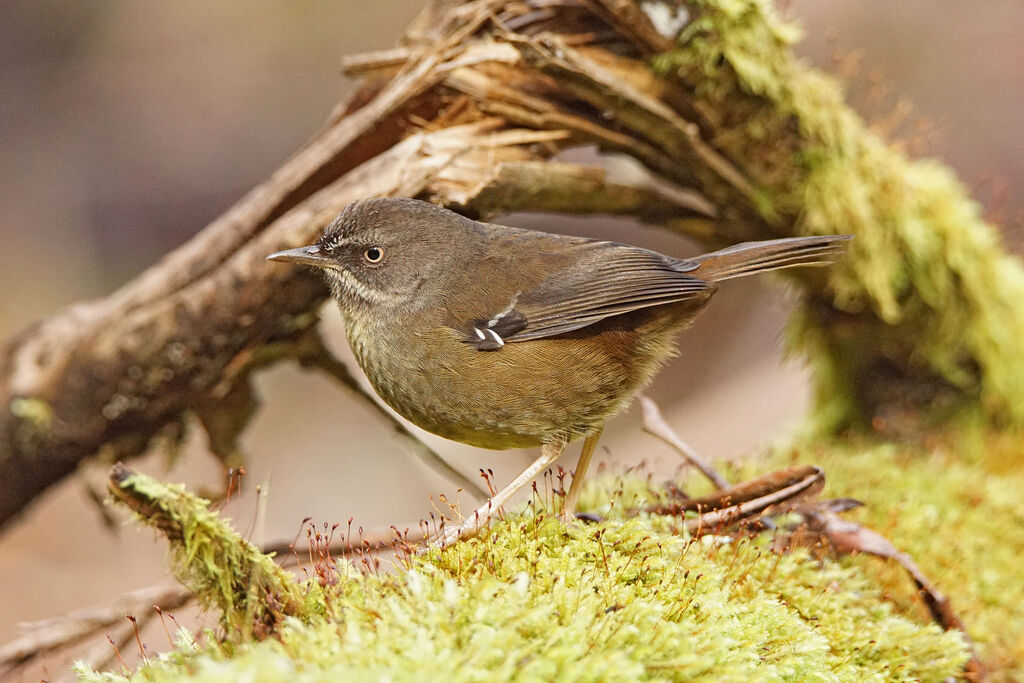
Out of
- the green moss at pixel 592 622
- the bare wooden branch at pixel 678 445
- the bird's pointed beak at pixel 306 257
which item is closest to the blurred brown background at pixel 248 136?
the bare wooden branch at pixel 678 445

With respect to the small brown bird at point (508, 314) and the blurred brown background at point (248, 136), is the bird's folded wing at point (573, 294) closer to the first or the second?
the small brown bird at point (508, 314)

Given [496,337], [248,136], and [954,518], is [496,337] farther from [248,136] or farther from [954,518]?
[248,136]

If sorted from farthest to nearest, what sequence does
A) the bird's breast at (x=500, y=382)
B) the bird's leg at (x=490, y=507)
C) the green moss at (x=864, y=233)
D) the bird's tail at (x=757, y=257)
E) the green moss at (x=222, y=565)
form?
the green moss at (x=864, y=233)
the bird's tail at (x=757, y=257)
the bird's breast at (x=500, y=382)
the bird's leg at (x=490, y=507)
the green moss at (x=222, y=565)

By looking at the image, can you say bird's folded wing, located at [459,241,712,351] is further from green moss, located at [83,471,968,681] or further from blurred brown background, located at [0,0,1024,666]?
blurred brown background, located at [0,0,1024,666]

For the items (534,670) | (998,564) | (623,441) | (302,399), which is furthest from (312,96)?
(534,670)

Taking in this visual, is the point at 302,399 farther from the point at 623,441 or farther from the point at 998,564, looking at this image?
the point at 998,564

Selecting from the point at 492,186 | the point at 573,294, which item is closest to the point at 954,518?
the point at 573,294

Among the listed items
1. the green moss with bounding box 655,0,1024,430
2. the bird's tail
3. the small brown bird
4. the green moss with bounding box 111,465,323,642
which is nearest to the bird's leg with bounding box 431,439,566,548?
the small brown bird
